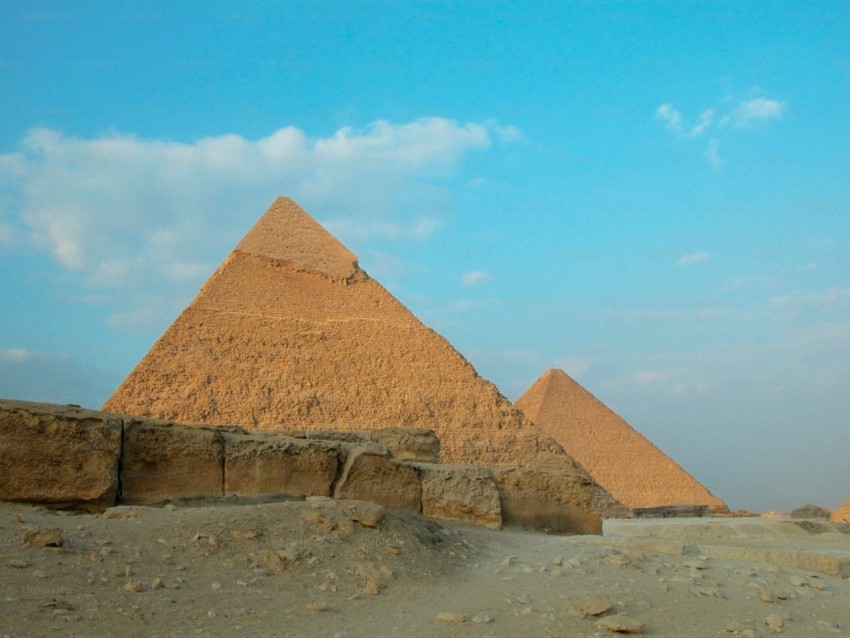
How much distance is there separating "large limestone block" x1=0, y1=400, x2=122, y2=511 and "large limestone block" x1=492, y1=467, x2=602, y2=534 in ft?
7.40

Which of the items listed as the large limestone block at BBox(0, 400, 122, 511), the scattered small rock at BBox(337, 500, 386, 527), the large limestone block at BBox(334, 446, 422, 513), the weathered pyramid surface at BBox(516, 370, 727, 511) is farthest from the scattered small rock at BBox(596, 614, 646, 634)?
the weathered pyramid surface at BBox(516, 370, 727, 511)

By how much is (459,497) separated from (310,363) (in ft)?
135

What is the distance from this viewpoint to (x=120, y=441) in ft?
14.4

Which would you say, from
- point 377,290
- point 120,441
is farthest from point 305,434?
point 377,290

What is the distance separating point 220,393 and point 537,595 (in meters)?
39.6

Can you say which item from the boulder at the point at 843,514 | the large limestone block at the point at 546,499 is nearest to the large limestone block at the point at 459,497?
the large limestone block at the point at 546,499

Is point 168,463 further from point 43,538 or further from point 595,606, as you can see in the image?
point 595,606

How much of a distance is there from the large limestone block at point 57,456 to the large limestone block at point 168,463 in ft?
0.37

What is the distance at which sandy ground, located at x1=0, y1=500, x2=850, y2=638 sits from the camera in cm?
318

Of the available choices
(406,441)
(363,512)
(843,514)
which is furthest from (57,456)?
(843,514)

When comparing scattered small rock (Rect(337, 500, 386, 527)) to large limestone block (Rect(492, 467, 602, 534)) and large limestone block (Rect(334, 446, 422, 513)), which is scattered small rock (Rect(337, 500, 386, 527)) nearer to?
large limestone block (Rect(334, 446, 422, 513))

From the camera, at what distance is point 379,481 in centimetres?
496

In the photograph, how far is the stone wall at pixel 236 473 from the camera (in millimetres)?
4199

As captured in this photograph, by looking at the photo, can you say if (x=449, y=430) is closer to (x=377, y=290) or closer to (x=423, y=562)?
(x=377, y=290)
